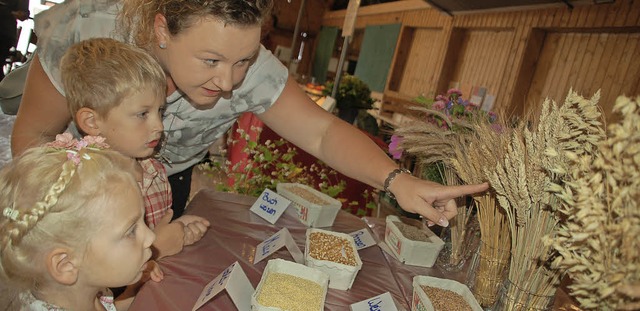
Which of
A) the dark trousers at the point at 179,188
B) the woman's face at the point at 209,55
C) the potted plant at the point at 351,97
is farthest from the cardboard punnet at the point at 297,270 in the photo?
the potted plant at the point at 351,97

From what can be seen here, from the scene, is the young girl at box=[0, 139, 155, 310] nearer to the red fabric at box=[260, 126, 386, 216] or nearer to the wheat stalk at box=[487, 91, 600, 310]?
the wheat stalk at box=[487, 91, 600, 310]

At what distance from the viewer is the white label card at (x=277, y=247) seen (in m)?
1.26

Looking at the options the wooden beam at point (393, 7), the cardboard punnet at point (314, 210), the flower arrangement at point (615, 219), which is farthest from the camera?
the wooden beam at point (393, 7)

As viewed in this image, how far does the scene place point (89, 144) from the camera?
3.51ft

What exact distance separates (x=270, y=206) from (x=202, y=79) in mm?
516

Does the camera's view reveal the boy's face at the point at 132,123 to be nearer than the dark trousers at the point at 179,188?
Yes

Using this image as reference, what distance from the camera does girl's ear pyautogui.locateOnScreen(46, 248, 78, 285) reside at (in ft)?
3.00

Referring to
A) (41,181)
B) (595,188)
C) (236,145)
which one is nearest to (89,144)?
(41,181)

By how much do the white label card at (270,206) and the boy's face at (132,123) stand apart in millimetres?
420

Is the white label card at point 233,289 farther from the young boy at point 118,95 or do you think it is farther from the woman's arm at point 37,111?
the woman's arm at point 37,111

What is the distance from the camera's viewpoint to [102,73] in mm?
1374

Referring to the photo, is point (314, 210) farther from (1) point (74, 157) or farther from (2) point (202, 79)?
(1) point (74, 157)

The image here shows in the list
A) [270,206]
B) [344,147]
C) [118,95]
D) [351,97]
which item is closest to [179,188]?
[270,206]

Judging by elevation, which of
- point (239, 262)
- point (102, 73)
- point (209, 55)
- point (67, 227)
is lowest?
point (239, 262)
